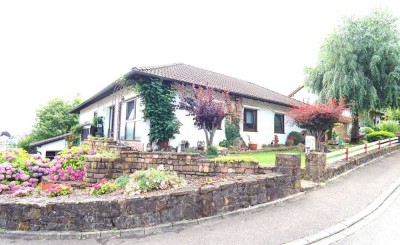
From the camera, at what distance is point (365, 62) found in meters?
15.8

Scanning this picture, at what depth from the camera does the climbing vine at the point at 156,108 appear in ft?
35.9

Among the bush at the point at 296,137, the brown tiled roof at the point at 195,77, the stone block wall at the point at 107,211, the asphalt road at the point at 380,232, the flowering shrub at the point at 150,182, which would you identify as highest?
the brown tiled roof at the point at 195,77

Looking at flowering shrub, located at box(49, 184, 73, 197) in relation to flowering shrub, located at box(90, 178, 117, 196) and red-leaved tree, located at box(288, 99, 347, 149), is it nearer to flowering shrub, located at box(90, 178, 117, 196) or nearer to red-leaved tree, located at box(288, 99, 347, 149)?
flowering shrub, located at box(90, 178, 117, 196)

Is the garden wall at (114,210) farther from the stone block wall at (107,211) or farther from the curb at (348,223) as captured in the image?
the curb at (348,223)

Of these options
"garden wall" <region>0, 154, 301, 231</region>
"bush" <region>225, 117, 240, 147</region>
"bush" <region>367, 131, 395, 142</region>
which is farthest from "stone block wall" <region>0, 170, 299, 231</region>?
"bush" <region>367, 131, 395, 142</region>

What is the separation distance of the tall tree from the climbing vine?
2664 cm

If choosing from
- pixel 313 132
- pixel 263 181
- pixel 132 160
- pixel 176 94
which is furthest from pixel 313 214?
pixel 313 132

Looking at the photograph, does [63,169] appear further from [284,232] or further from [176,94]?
[284,232]

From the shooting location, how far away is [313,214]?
16.9 feet

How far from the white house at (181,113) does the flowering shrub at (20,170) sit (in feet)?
13.4

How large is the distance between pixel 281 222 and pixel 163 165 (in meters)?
3.54

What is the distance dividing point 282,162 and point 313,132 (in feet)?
26.2

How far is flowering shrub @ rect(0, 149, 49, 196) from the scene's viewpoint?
693 centimetres

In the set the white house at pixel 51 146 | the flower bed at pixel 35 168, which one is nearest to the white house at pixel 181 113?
the flower bed at pixel 35 168
